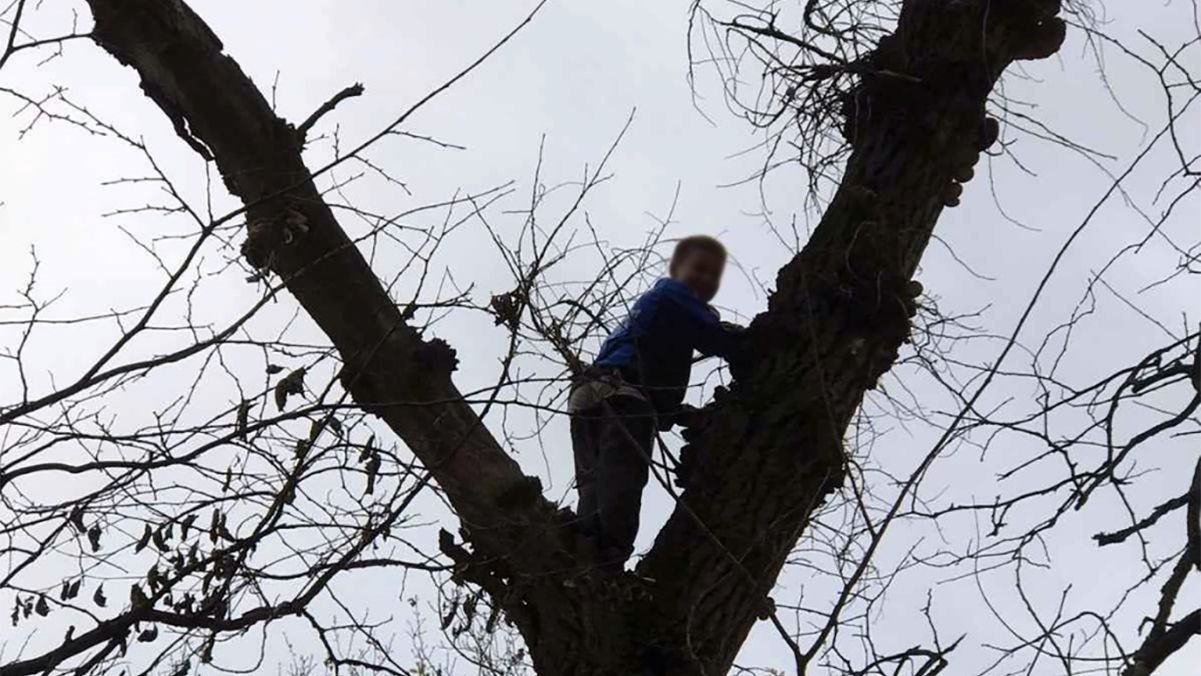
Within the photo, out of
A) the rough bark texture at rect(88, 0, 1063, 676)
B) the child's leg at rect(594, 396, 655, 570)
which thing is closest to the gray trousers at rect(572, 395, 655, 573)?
the child's leg at rect(594, 396, 655, 570)

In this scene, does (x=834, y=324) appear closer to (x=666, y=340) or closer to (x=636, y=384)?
(x=636, y=384)

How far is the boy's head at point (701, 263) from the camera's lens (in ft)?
14.1

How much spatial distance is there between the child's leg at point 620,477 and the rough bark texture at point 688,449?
0.16 metres

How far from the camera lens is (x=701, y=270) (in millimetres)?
4324

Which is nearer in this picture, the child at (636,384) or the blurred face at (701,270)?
the child at (636,384)

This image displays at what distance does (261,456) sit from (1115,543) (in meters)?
1.98

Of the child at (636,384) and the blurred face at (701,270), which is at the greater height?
the blurred face at (701,270)

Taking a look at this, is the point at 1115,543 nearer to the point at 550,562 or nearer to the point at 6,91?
the point at 550,562

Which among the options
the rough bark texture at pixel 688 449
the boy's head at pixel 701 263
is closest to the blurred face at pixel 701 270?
the boy's head at pixel 701 263

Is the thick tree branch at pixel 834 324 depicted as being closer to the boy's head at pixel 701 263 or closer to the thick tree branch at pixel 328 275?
the thick tree branch at pixel 328 275

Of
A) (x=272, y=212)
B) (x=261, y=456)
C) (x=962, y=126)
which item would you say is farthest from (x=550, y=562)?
(x=962, y=126)

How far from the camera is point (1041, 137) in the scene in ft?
13.6

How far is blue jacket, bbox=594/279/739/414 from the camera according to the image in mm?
3984

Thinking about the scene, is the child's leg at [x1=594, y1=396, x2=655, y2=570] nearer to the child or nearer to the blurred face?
the child
